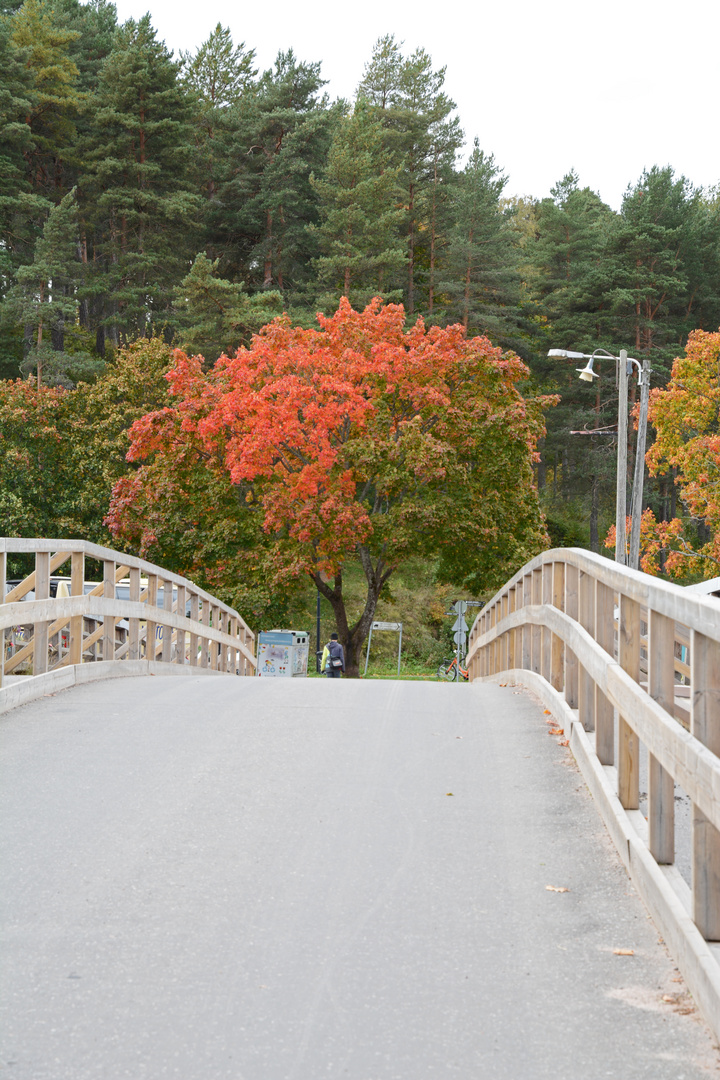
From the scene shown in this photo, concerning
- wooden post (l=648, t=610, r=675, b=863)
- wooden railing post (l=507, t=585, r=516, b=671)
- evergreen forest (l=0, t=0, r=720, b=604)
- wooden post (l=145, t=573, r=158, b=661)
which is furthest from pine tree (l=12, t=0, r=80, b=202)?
wooden post (l=648, t=610, r=675, b=863)

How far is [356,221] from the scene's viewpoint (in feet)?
147

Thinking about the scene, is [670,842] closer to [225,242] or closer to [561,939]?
[561,939]

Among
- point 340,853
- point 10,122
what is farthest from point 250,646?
point 10,122

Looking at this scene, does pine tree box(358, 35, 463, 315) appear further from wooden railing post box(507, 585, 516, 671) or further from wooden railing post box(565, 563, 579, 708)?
wooden railing post box(565, 563, 579, 708)

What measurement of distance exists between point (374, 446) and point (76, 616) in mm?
16100

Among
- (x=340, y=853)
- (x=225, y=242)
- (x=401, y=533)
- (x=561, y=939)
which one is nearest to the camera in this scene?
(x=561, y=939)

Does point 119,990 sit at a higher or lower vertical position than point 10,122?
lower

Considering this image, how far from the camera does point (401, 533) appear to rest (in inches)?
982

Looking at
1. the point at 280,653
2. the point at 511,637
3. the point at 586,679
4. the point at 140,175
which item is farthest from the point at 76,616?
the point at 140,175

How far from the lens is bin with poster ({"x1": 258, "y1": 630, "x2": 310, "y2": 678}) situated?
34.9 m

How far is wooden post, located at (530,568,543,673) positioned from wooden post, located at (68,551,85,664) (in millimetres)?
3921

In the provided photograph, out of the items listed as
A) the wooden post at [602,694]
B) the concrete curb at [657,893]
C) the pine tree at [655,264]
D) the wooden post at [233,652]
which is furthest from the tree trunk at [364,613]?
the pine tree at [655,264]

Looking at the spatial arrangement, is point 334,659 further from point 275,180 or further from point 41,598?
point 275,180

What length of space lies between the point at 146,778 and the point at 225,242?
160 ft
